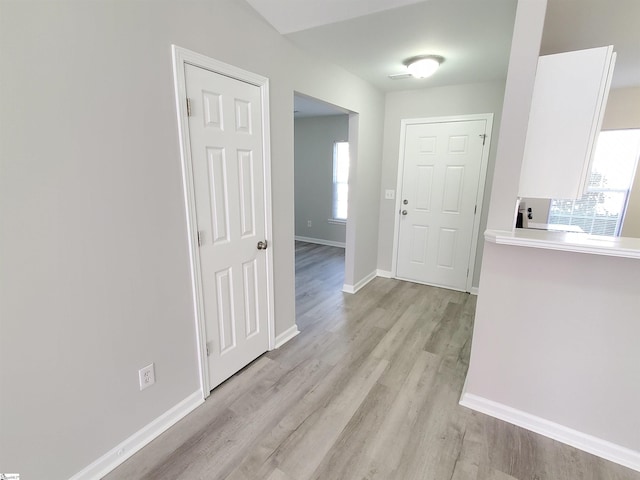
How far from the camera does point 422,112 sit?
359 cm

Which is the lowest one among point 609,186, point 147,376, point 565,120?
point 147,376

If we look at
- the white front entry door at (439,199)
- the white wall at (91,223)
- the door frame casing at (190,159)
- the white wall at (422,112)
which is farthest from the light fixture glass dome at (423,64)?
the white wall at (91,223)

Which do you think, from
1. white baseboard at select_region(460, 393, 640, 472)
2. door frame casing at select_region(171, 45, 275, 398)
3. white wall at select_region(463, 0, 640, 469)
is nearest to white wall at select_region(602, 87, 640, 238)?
white wall at select_region(463, 0, 640, 469)

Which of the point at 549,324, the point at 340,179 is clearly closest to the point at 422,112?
the point at 340,179

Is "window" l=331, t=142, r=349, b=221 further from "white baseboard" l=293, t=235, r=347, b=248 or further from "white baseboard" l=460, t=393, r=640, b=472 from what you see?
"white baseboard" l=460, t=393, r=640, b=472

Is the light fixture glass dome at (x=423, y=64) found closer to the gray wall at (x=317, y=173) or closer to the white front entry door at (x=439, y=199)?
the white front entry door at (x=439, y=199)

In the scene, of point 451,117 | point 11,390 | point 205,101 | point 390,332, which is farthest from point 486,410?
point 451,117

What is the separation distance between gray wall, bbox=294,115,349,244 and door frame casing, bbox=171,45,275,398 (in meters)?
3.65

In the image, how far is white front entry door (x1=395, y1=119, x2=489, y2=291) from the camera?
345 centimetres

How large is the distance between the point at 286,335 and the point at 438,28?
2539 millimetres

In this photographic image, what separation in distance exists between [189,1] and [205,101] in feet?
1.51

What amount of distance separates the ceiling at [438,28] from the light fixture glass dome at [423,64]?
7 centimetres

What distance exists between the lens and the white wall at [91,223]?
1104mm

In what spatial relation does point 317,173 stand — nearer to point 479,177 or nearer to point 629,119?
point 479,177
